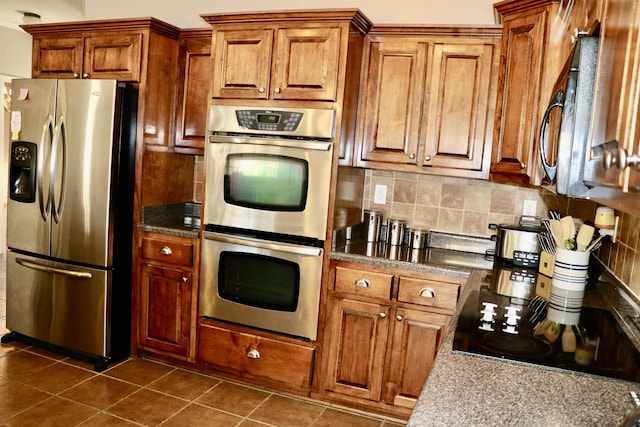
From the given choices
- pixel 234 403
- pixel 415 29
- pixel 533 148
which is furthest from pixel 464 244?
pixel 234 403

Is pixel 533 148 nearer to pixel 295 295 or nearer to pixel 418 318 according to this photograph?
pixel 418 318

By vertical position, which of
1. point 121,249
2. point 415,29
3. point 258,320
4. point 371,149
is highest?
point 415,29

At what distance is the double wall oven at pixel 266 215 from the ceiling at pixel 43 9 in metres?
2.45

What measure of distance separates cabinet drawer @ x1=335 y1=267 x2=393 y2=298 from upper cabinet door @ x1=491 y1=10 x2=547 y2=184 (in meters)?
0.80

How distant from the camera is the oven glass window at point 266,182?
2.86m

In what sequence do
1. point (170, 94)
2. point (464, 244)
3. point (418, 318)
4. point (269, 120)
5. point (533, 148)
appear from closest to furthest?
point (533, 148)
point (418, 318)
point (269, 120)
point (464, 244)
point (170, 94)

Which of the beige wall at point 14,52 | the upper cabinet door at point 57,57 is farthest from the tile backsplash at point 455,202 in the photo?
the beige wall at point 14,52

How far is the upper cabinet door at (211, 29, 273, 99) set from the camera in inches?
115

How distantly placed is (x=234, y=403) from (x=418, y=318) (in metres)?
1.11

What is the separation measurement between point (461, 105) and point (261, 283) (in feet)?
4.80

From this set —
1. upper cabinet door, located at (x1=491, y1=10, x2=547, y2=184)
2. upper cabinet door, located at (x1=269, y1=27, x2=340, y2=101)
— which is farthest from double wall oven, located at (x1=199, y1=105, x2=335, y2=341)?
upper cabinet door, located at (x1=491, y1=10, x2=547, y2=184)

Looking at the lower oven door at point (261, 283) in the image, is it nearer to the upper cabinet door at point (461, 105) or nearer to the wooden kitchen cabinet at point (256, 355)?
the wooden kitchen cabinet at point (256, 355)

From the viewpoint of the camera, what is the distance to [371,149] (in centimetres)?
301

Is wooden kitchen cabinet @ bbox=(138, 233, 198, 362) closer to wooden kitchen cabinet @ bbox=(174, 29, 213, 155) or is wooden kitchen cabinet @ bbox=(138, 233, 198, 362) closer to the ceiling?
wooden kitchen cabinet @ bbox=(174, 29, 213, 155)
